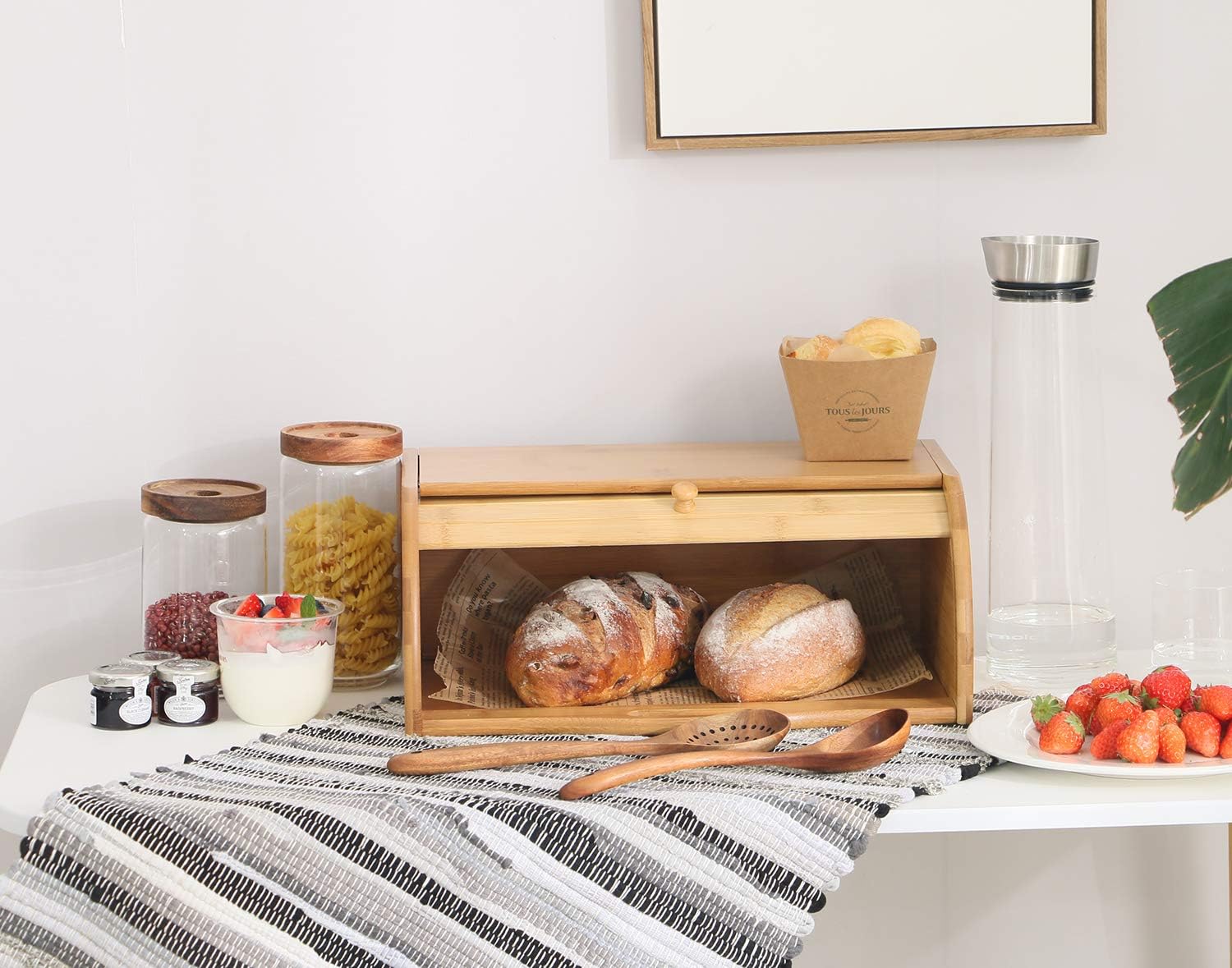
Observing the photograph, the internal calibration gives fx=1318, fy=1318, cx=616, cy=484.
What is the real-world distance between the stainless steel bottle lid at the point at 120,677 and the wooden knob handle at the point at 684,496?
0.55 meters

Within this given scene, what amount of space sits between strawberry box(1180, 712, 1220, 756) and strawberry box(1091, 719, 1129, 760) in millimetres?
54

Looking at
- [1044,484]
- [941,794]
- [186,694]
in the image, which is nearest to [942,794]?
[941,794]

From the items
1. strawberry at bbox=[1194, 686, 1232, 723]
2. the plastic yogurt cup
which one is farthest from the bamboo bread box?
strawberry at bbox=[1194, 686, 1232, 723]

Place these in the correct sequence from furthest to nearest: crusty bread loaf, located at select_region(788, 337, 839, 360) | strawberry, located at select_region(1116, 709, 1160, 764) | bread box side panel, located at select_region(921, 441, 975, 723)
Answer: crusty bread loaf, located at select_region(788, 337, 839, 360), bread box side panel, located at select_region(921, 441, 975, 723), strawberry, located at select_region(1116, 709, 1160, 764)

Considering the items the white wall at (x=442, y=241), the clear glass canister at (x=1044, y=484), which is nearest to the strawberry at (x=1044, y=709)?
the clear glass canister at (x=1044, y=484)

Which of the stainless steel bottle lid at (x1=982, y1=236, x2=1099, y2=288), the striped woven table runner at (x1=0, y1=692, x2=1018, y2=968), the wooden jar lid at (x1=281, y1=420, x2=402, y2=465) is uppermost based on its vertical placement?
the stainless steel bottle lid at (x1=982, y1=236, x2=1099, y2=288)

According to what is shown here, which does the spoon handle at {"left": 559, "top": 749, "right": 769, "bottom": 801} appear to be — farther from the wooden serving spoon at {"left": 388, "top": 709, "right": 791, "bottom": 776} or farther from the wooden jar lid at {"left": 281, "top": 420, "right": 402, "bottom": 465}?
the wooden jar lid at {"left": 281, "top": 420, "right": 402, "bottom": 465}

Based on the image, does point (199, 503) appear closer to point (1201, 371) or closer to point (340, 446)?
point (340, 446)

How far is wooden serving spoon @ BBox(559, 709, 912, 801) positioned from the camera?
1111mm

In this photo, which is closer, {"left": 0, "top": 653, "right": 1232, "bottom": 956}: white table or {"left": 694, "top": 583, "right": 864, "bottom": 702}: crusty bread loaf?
{"left": 0, "top": 653, "right": 1232, "bottom": 956}: white table

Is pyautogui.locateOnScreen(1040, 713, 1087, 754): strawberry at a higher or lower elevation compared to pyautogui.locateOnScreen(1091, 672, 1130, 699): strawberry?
lower

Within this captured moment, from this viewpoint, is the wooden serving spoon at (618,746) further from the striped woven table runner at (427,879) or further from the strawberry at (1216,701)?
the strawberry at (1216,701)

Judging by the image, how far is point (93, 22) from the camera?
1.50 meters

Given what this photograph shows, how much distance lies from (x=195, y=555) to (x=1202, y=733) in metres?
1.02
